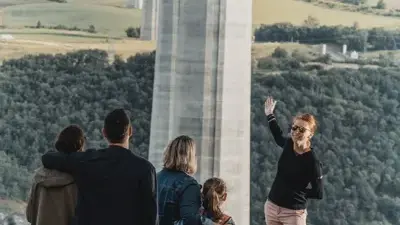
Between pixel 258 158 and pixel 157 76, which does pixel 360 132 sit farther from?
pixel 157 76

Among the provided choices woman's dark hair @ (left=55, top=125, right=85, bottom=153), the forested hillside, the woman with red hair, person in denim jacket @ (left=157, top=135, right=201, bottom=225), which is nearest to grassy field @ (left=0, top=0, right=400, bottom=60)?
the forested hillside

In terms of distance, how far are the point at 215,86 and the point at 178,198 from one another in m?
3.61

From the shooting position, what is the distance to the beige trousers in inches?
232

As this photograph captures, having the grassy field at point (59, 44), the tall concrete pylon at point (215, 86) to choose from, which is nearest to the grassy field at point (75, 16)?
the grassy field at point (59, 44)

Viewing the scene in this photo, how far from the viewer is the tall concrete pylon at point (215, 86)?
821 cm

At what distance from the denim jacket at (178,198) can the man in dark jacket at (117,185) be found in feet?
0.99

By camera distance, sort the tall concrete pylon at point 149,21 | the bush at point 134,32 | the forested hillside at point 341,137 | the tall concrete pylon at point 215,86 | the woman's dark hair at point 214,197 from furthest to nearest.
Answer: the bush at point 134,32, the tall concrete pylon at point 149,21, the forested hillside at point 341,137, the tall concrete pylon at point 215,86, the woman's dark hair at point 214,197

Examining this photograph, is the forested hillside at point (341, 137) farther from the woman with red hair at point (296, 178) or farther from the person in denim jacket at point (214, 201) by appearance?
the person in denim jacket at point (214, 201)

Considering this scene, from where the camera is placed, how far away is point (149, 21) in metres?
9.66

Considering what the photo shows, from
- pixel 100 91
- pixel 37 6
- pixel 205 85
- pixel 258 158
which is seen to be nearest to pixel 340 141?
pixel 258 158

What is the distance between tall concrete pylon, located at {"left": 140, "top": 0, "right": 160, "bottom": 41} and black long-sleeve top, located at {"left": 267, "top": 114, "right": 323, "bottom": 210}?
4.03m

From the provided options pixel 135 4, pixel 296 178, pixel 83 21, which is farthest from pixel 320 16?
pixel 296 178

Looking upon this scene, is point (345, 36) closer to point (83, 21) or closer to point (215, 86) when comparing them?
point (215, 86)

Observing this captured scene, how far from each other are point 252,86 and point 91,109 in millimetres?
1885
